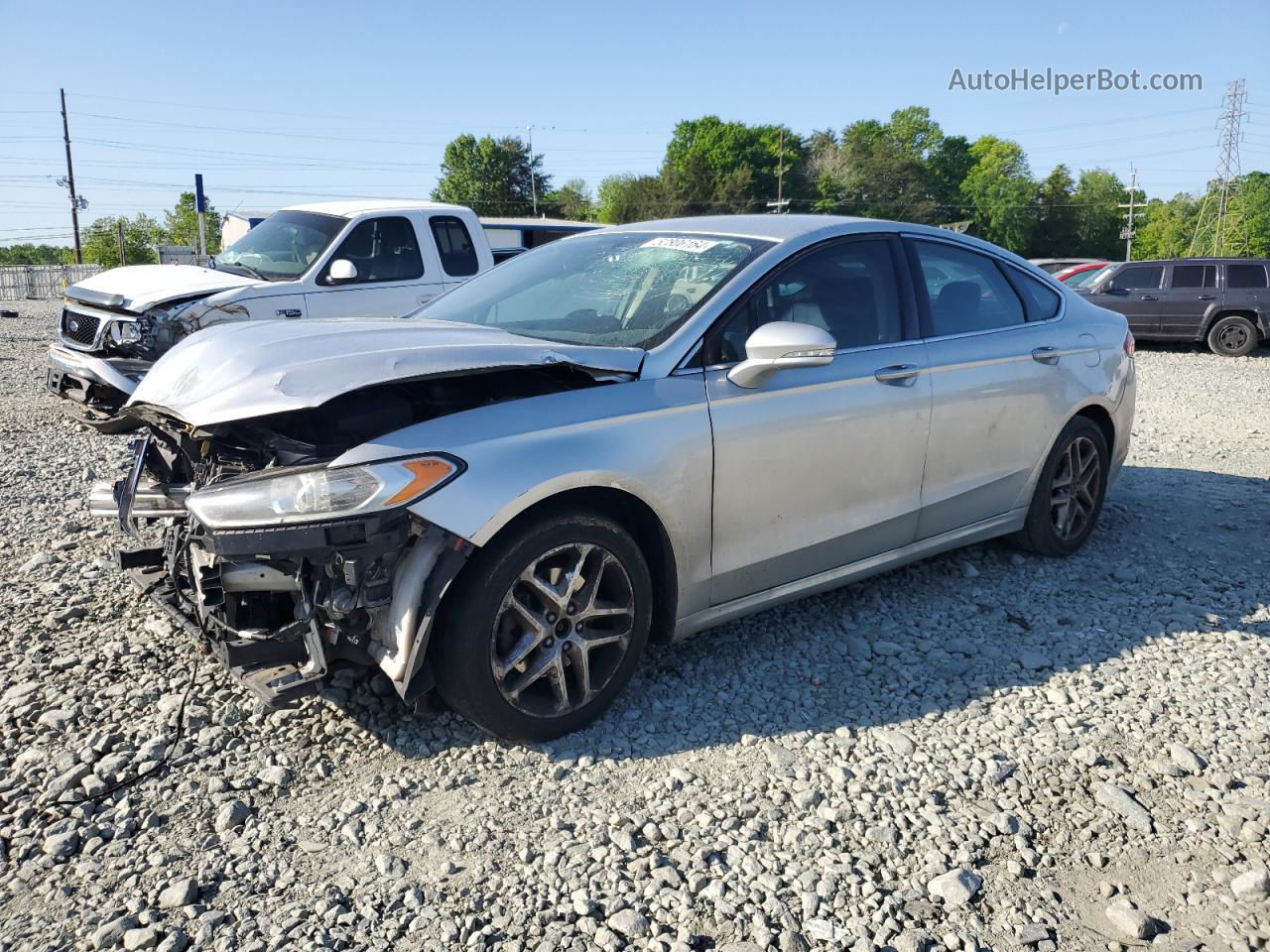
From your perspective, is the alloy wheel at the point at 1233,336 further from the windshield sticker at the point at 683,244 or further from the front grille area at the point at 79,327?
the front grille area at the point at 79,327

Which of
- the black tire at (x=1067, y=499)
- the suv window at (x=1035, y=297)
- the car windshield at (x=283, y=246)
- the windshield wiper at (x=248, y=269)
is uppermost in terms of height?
the car windshield at (x=283, y=246)

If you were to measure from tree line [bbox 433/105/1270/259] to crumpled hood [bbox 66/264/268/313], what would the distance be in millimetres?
70735

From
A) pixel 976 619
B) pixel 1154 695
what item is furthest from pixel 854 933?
pixel 976 619

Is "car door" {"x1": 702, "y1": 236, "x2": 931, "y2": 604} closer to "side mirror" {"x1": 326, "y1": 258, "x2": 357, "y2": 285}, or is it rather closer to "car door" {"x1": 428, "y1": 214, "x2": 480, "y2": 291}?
"side mirror" {"x1": 326, "y1": 258, "x2": 357, "y2": 285}

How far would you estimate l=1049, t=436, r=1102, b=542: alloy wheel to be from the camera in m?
5.00

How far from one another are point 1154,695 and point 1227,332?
15405 mm

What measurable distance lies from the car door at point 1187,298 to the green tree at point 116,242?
4431 centimetres

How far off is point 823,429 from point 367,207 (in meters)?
7.08

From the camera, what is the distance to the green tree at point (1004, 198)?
93250 millimetres

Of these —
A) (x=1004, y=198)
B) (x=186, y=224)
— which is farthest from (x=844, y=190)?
(x=186, y=224)

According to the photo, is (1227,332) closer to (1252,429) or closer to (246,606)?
Result: (1252,429)

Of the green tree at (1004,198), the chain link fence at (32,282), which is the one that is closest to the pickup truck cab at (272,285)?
the chain link fence at (32,282)

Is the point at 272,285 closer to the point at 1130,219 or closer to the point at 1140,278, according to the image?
the point at 1140,278

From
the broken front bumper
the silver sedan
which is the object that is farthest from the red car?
the broken front bumper
